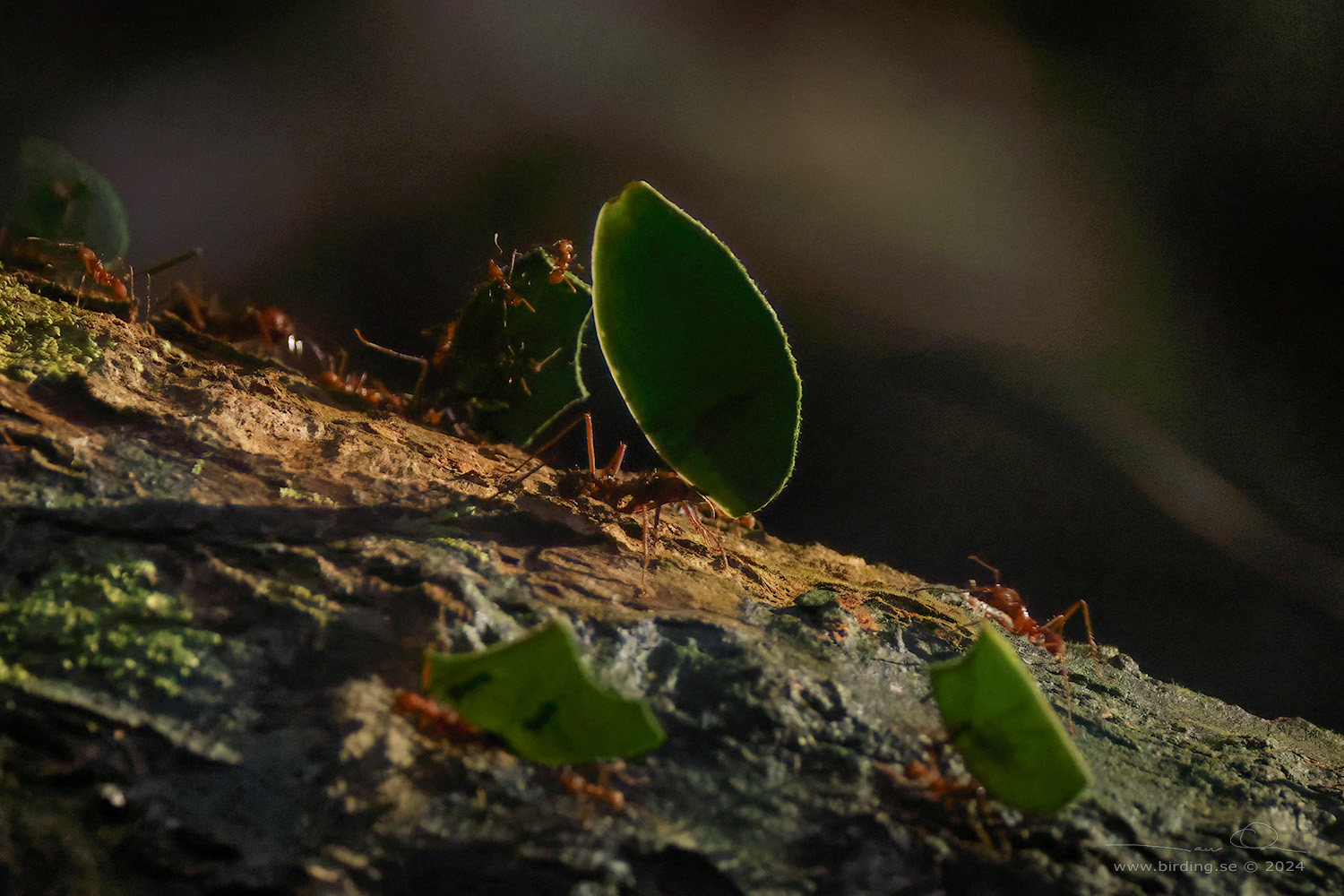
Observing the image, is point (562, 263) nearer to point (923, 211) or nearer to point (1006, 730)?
point (923, 211)

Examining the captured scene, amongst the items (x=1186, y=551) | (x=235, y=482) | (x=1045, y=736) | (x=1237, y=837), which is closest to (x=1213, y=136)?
(x=1186, y=551)

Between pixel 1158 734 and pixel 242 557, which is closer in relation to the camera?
pixel 242 557

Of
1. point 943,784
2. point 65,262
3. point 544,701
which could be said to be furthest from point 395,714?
point 65,262

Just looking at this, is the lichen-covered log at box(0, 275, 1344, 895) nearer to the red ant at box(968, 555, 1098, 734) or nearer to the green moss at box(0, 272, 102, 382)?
the green moss at box(0, 272, 102, 382)

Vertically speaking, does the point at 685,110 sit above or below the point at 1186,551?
above

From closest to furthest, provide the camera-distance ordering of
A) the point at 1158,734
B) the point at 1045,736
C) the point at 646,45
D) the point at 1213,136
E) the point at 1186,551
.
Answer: the point at 1045,736 < the point at 1158,734 < the point at 646,45 < the point at 1213,136 < the point at 1186,551

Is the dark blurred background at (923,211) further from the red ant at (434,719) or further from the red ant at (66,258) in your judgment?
the red ant at (434,719)

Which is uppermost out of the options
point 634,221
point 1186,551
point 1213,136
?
point 1213,136

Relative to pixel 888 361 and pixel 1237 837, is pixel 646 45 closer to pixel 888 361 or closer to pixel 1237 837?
pixel 888 361
